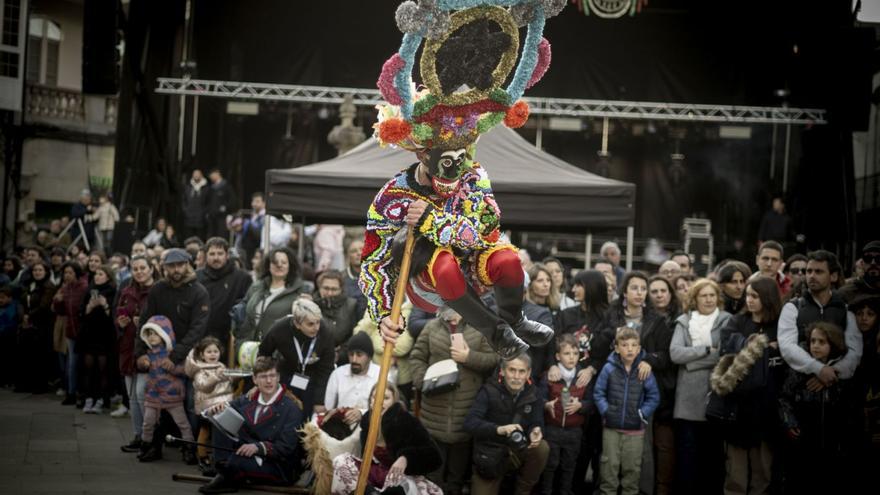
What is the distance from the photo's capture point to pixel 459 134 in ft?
17.1

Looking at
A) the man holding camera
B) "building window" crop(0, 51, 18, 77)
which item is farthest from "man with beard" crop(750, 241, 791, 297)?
"building window" crop(0, 51, 18, 77)

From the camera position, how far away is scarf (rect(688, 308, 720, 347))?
770 cm

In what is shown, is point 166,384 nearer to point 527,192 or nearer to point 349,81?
point 527,192

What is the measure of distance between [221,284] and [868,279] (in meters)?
5.09

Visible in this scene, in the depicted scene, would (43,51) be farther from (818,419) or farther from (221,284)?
(818,419)

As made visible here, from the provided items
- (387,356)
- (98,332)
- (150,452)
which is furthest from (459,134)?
(98,332)

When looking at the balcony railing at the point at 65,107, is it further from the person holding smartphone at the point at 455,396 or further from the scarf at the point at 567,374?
the scarf at the point at 567,374

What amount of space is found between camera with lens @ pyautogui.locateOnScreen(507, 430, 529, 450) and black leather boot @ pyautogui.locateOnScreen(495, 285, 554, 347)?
5.90 ft

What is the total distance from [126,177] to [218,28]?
9.19 feet

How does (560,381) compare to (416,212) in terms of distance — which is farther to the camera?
(560,381)

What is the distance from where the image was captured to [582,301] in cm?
818

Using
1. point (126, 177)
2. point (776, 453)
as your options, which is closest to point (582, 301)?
point (776, 453)

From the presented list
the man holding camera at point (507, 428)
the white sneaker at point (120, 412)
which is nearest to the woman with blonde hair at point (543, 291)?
the man holding camera at point (507, 428)

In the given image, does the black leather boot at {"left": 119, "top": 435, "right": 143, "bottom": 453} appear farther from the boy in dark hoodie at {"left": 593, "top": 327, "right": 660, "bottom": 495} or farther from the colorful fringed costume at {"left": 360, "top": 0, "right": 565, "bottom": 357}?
the colorful fringed costume at {"left": 360, "top": 0, "right": 565, "bottom": 357}
